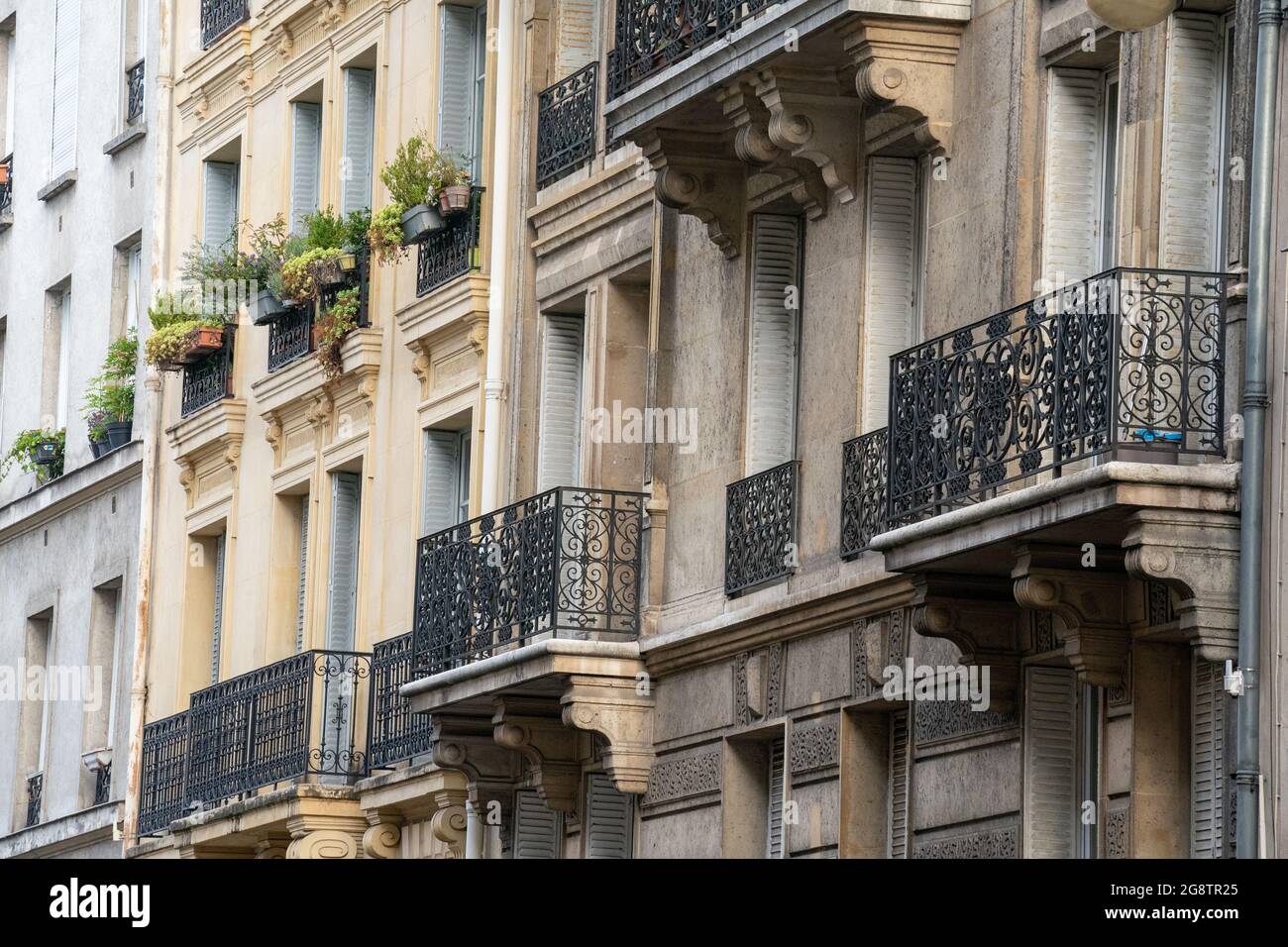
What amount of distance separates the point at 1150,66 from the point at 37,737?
77.4 ft

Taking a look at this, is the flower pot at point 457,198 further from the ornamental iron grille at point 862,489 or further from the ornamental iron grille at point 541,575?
the ornamental iron grille at point 862,489

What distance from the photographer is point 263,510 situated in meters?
33.1

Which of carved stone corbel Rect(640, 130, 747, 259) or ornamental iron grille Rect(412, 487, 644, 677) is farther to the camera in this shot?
ornamental iron grille Rect(412, 487, 644, 677)

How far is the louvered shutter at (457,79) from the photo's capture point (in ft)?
97.5

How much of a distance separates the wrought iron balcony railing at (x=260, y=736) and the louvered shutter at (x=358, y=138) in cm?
430

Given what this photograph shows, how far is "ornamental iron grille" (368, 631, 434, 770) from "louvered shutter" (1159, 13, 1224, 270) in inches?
433

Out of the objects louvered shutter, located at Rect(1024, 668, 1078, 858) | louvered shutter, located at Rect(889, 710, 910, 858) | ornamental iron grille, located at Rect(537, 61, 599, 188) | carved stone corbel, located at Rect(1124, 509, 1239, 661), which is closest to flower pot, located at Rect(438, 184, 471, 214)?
ornamental iron grille, located at Rect(537, 61, 599, 188)

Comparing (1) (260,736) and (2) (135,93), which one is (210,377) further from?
(2) (135,93)

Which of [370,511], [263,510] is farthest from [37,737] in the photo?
[370,511]

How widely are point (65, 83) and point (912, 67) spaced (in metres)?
22.0

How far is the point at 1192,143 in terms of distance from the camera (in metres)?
18.7

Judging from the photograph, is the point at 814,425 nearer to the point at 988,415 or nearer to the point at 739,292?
the point at 739,292

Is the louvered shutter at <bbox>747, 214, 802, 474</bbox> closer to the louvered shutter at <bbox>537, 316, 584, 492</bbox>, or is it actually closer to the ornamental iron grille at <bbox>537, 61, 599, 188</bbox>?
the ornamental iron grille at <bbox>537, 61, 599, 188</bbox>

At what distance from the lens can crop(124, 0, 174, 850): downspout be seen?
116 feet
